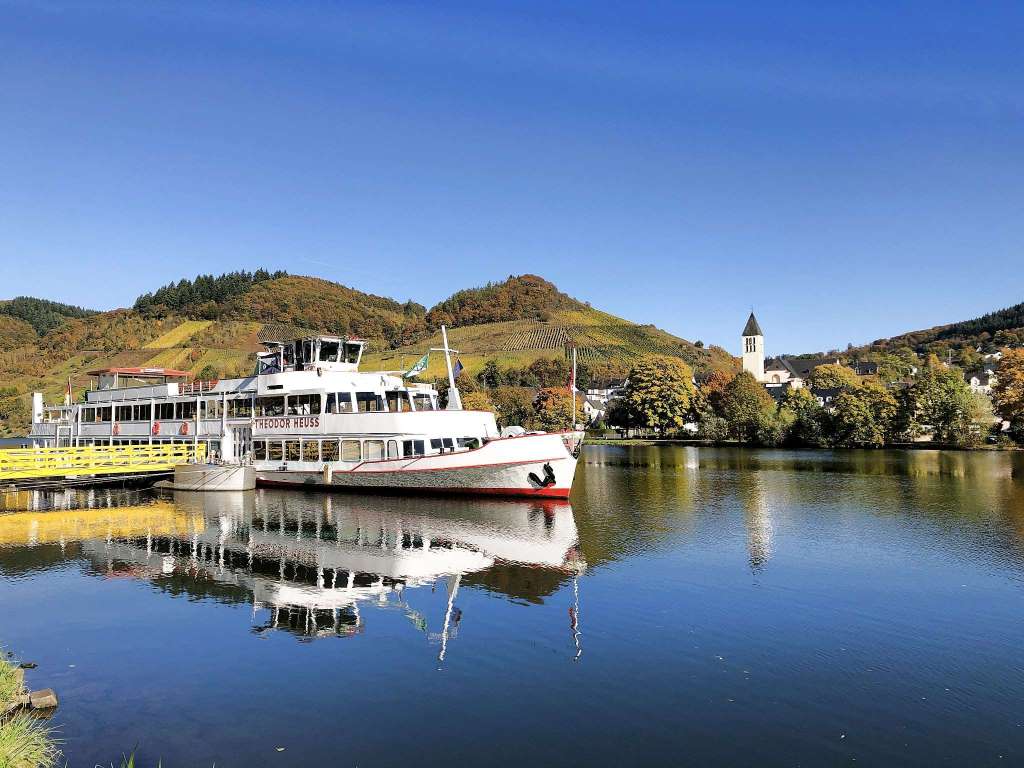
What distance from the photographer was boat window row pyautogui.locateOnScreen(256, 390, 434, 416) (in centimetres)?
4131

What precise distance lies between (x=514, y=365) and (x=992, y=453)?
103816mm

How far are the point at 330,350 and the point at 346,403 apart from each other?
4204mm

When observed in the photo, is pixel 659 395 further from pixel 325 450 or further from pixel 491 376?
pixel 325 450

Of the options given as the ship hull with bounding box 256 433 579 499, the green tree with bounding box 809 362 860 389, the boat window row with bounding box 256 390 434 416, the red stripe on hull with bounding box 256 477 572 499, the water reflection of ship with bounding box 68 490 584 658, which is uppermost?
the green tree with bounding box 809 362 860 389

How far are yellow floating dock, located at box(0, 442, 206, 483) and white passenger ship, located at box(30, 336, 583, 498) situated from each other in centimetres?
167

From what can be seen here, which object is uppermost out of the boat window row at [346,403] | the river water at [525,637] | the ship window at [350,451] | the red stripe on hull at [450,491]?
the boat window row at [346,403]

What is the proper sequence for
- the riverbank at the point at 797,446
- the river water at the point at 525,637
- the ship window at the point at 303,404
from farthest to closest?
the riverbank at the point at 797,446 < the ship window at the point at 303,404 < the river water at the point at 525,637

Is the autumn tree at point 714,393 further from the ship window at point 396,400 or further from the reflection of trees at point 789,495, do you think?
the ship window at point 396,400

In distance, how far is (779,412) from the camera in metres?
104

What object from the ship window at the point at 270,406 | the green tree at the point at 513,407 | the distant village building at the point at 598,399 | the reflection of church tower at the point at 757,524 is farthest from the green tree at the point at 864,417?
the ship window at the point at 270,406

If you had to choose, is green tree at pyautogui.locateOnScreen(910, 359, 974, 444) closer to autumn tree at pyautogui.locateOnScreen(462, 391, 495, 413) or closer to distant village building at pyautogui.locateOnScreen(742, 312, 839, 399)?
autumn tree at pyautogui.locateOnScreen(462, 391, 495, 413)

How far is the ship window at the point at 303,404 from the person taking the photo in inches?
1699

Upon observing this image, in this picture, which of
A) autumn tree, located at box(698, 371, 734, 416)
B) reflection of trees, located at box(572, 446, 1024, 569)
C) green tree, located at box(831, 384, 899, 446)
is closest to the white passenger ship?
reflection of trees, located at box(572, 446, 1024, 569)

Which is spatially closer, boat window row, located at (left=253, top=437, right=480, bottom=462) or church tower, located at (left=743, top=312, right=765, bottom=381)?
boat window row, located at (left=253, top=437, right=480, bottom=462)
